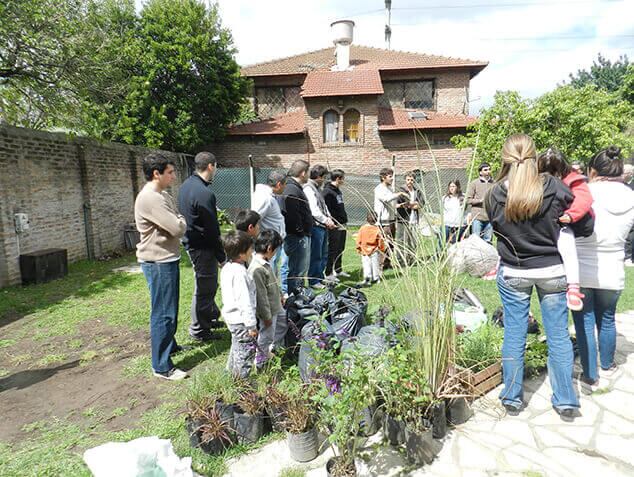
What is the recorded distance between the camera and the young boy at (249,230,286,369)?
10.6ft

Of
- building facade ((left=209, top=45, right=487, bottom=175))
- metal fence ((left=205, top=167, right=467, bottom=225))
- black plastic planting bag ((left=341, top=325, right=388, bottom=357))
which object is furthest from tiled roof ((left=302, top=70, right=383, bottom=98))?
black plastic planting bag ((left=341, top=325, right=388, bottom=357))

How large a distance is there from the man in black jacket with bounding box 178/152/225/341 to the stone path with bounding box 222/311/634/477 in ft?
6.49

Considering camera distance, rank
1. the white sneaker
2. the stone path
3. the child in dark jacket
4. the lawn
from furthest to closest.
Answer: the white sneaker, the lawn, the child in dark jacket, the stone path

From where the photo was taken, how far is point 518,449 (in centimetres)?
249

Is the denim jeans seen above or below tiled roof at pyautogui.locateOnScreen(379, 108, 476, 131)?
below

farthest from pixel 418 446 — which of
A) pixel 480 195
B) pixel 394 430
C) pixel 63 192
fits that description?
pixel 63 192

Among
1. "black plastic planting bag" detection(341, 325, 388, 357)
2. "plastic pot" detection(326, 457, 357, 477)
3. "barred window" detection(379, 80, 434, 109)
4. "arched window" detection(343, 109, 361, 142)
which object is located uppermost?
"barred window" detection(379, 80, 434, 109)

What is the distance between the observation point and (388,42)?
2519 centimetres

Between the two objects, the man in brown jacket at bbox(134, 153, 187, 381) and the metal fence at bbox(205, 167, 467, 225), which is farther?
the metal fence at bbox(205, 167, 467, 225)

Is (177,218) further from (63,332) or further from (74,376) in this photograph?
(63,332)

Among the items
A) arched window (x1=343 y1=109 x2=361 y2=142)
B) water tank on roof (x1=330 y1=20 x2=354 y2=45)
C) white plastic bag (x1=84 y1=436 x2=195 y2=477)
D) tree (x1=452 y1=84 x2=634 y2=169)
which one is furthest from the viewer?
water tank on roof (x1=330 y1=20 x2=354 y2=45)

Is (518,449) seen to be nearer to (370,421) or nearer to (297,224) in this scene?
(370,421)

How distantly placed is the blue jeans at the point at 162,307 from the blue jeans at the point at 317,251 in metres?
2.44

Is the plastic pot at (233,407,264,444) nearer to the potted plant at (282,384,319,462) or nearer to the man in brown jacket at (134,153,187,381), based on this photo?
the potted plant at (282,384,319,462)
